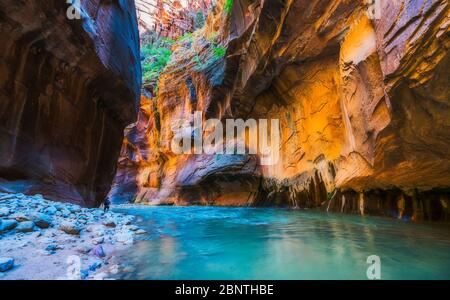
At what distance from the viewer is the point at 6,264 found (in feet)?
7.86

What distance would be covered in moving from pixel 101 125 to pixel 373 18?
9.63 metres

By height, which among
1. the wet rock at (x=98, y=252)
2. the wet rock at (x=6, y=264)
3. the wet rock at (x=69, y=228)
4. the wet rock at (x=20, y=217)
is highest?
the wet rock at (x=20, y=217)

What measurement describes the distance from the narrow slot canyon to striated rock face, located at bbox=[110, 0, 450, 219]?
0.05 m

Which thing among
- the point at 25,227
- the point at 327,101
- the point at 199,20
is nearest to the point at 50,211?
the point at 25,227

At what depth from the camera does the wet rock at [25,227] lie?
344 centimetres

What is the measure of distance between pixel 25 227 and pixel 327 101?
10.5 m

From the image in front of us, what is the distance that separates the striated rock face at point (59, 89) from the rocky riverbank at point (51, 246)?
247 cm

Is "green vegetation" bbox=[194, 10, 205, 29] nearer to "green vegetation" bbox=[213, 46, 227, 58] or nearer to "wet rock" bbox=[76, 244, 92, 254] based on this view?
"green vegetation" bbox=[213, 46, 227, 58]

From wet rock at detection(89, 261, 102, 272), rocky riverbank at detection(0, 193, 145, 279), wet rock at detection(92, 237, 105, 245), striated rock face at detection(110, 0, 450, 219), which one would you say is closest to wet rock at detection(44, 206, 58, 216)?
rocky riverbank at detection(0, 193, 145, 279)

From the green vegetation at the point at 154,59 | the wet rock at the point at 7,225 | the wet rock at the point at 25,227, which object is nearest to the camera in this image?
the wet rock at the point at 7,225

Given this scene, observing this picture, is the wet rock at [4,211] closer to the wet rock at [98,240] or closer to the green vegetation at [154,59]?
the wet rock at [98,240]

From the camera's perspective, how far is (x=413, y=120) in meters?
5.05

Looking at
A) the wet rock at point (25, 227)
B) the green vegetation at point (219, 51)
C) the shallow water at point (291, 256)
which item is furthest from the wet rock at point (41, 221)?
the green vegetation at point (219, 51)
